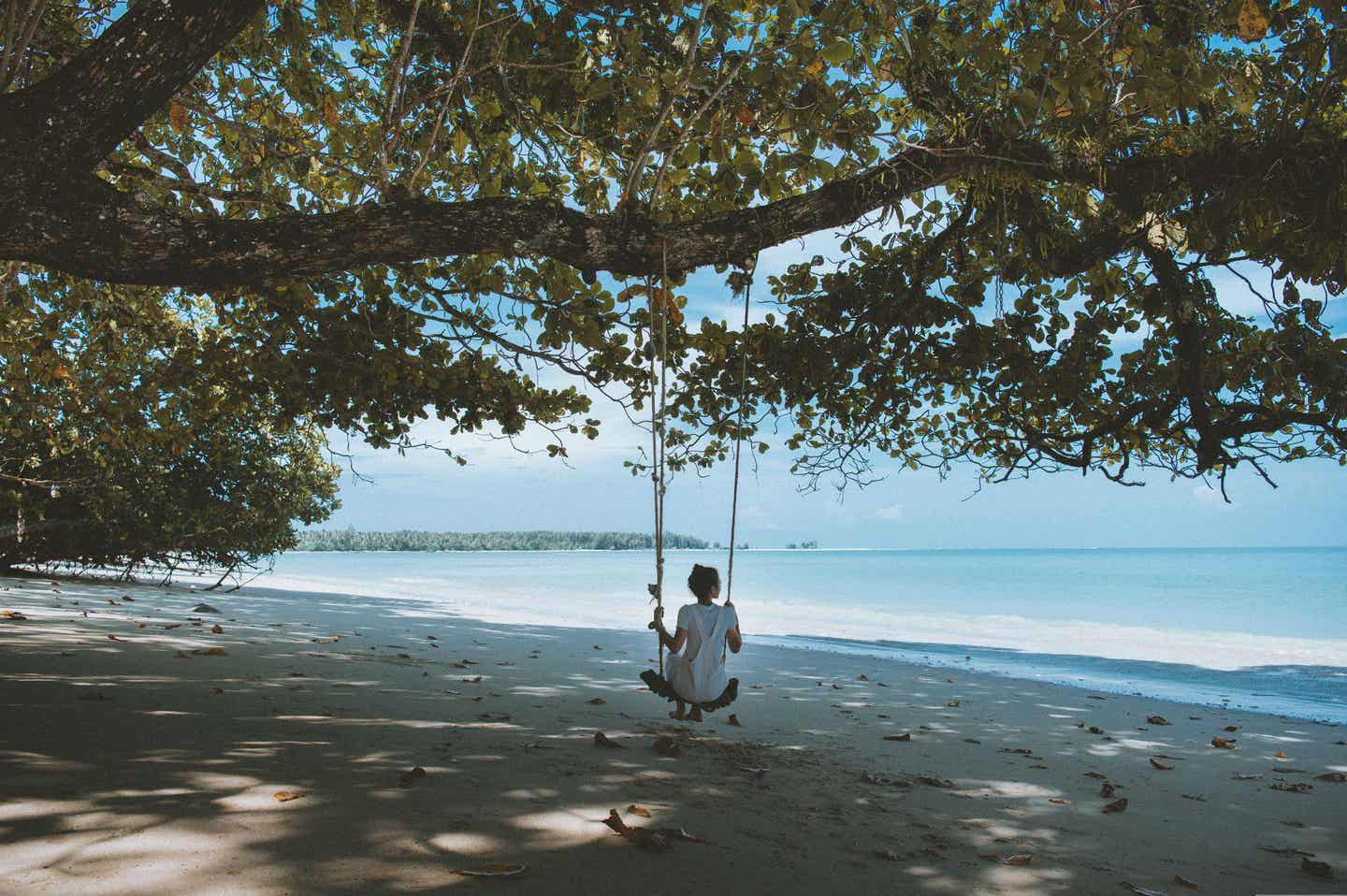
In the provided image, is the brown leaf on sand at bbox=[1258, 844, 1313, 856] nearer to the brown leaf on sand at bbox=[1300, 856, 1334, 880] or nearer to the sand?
the sand

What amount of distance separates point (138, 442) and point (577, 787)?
266 inches

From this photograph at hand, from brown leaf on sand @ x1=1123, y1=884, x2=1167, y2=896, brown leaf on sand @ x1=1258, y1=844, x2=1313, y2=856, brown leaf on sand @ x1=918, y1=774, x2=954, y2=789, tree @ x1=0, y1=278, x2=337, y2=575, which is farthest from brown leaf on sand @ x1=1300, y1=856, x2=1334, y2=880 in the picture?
tree @ x1=0, y1=278, x2=337, y2=575

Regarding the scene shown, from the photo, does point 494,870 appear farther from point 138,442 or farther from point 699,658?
point 138,442

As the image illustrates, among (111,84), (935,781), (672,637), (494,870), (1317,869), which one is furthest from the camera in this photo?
(672,637)

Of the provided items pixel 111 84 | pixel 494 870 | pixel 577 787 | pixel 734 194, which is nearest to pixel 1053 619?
pixel 734 194

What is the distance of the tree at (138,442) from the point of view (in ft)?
22.6

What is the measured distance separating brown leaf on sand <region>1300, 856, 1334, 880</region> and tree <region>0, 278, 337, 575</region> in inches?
281

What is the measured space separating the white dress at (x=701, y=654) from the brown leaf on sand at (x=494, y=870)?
2.36 meters

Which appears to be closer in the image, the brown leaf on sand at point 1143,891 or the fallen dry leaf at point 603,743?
the brown leaf on sand at point 1143,891

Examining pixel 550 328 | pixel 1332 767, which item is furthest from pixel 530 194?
pixel 1332 767

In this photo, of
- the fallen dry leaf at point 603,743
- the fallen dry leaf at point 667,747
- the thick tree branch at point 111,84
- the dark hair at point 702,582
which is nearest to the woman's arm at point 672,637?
the dark hair at point 702,582

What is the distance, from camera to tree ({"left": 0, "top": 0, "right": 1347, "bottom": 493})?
10.9 ft

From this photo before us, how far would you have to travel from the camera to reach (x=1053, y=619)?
2366 centimetres

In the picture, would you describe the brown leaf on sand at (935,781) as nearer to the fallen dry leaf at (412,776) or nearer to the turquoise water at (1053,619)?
the fallen dry leaf at (412,776)
